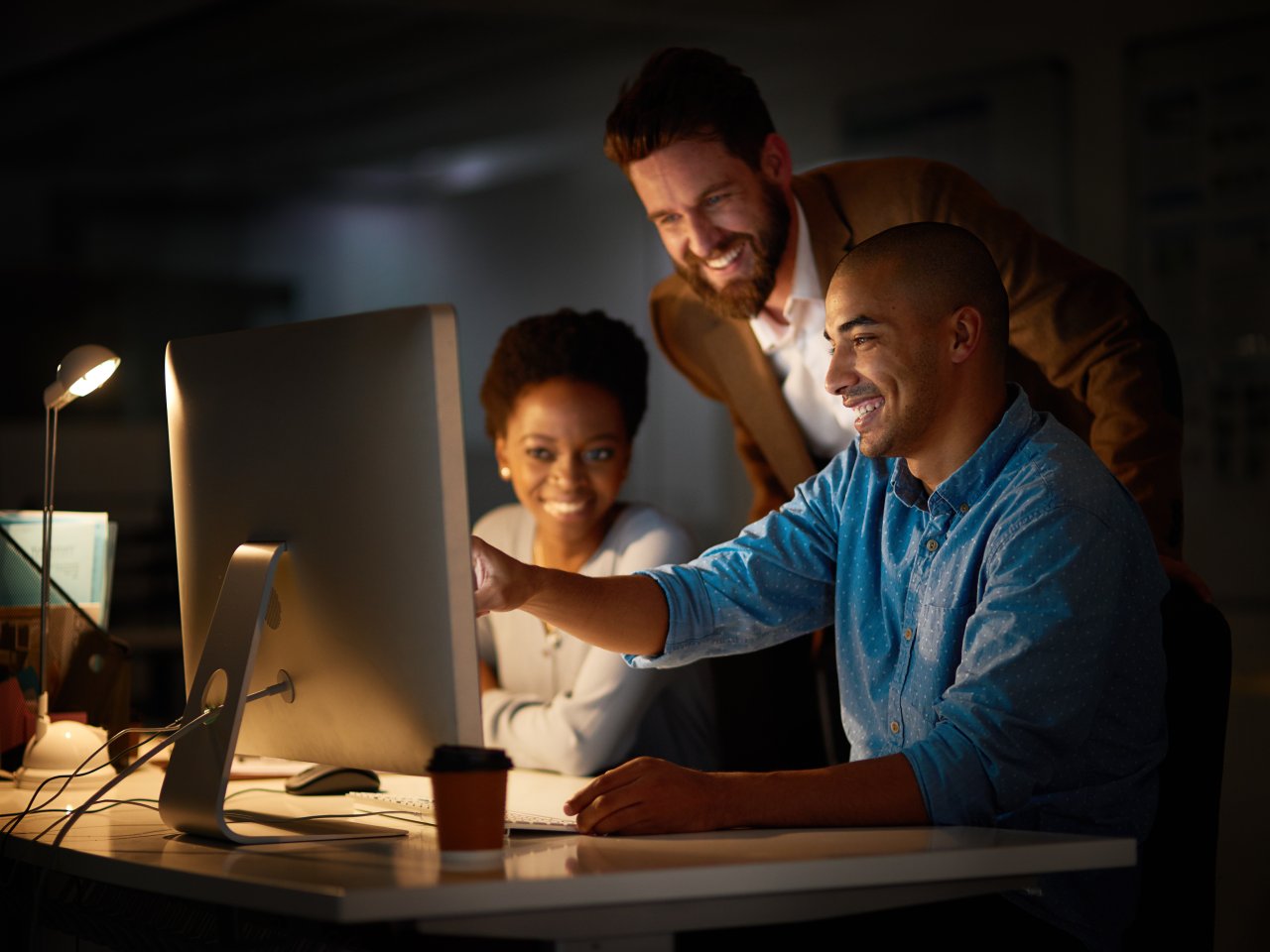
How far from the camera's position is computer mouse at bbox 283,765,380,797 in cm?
171

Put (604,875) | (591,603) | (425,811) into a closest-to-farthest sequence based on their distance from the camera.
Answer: (604,875) → (425,811) → (591,603)

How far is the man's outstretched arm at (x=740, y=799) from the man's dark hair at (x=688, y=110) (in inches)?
48.7

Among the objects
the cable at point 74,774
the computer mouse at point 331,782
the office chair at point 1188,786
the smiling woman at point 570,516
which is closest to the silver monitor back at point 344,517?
the cable at point 74,774

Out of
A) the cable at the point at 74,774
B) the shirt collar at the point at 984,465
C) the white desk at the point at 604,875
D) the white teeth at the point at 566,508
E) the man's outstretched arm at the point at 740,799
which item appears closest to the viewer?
the white desk at the point at 604,875

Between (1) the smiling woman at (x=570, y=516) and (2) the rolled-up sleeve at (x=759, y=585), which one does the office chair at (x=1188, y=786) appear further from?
(1) the smiling woman at (x=570, y=516)

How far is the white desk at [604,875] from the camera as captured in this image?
3.37 ft

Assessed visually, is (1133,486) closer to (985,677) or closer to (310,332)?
(985,677)

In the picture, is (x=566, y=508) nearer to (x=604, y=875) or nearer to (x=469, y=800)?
(x=469, y=800)

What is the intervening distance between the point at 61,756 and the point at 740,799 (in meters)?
0.98

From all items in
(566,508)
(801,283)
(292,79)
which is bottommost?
(566,508)

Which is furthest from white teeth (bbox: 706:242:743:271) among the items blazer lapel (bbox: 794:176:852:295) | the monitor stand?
the monitor stand

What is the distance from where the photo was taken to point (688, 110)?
7.48ft

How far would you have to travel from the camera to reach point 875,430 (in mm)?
1614

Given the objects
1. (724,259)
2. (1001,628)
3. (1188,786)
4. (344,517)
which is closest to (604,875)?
(344,517)
